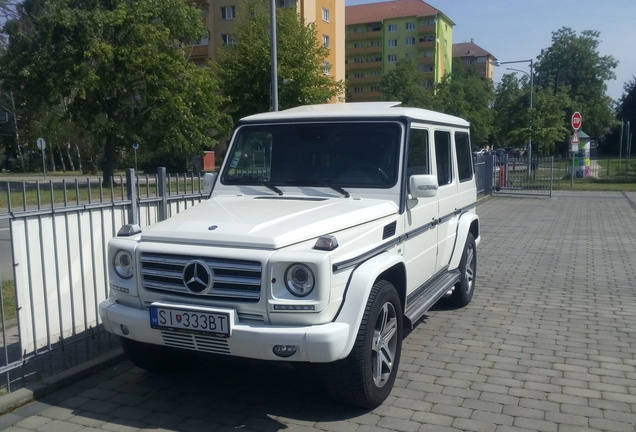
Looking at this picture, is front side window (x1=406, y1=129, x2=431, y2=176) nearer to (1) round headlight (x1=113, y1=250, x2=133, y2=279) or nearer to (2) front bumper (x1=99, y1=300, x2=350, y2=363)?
(2) front bumper (x1=99, y1=300, x2=350, y2=363)

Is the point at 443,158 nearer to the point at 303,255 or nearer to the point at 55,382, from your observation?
the point at 303,255

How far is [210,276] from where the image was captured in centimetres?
414

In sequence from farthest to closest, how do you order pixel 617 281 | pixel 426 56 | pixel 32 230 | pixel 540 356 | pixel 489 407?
pixel 426 56
pixel 617 281
pixel 540 356
pixel 32 230
pixel 489 407

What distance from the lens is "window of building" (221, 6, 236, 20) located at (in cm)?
5712

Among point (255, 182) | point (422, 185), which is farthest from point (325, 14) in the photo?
point (422, 185)

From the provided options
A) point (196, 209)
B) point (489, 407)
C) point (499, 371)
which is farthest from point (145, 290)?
point (499, 371)

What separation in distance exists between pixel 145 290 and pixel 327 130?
2.18 meters

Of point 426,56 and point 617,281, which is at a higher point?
point 426,56

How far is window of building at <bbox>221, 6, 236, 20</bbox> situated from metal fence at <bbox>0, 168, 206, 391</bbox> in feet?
177

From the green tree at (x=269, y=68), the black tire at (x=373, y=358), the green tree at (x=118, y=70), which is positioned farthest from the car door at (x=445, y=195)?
the green tree at (x=269, y=68)

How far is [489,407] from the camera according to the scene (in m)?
4.70

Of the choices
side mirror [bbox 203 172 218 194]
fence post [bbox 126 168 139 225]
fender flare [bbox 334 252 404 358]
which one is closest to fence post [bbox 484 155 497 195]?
side mirror [bbox 203 172 218 194]

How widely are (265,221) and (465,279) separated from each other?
383cm

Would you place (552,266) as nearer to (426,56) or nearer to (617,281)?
(617,281)
